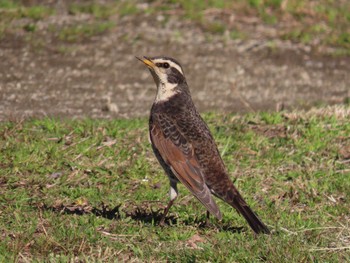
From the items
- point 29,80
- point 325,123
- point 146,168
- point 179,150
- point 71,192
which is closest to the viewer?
Answer: point 179,150

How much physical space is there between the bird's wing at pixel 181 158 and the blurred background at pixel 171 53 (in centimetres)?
403

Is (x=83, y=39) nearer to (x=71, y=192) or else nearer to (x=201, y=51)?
(x=201, y=51)

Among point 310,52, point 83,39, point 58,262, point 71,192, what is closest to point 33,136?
point 71,192

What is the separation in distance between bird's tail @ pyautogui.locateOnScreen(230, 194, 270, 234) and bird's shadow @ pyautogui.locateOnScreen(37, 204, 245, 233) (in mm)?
444

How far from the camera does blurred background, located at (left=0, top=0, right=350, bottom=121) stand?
13.6m

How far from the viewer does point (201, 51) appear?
15891 mm

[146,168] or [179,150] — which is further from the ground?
[179,150]

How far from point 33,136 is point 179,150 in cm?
295

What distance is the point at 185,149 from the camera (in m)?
8.57

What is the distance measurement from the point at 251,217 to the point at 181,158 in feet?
3.13

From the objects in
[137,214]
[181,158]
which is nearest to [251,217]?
[181,158]

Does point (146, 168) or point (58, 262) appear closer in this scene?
point (58, 262)

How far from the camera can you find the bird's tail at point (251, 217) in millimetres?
7934

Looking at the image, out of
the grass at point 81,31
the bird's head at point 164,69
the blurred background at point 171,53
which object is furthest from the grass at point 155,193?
the grass at point 81,31
